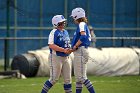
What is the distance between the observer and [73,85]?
47.4 feet

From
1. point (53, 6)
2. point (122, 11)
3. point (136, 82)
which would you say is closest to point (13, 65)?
point (136, 82)

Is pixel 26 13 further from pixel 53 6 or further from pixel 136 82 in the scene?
pixel 136 82

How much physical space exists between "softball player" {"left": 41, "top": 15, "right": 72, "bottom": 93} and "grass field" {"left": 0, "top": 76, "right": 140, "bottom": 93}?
6.87 feet

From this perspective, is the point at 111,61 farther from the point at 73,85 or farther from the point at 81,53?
the point at 81,53

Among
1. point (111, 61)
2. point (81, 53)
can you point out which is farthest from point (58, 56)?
point (111, 61)

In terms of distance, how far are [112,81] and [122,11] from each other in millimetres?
10903

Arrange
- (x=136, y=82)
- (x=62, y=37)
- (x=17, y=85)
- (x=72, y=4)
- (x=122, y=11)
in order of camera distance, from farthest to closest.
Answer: (x=122, y=11)
(x=72, y=4)
(x=136, y=82)
(x=17, y=85)
(x=62, y=37)

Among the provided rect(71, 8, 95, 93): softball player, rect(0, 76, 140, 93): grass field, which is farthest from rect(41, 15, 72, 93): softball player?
rect(0, 76, 140, 93): grass field

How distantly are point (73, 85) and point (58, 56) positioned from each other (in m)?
3.66

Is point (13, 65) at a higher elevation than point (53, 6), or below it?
below

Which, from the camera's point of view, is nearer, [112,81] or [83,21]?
[83,21]

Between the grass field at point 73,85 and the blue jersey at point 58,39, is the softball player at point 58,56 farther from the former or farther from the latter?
the grass field at point 73,85

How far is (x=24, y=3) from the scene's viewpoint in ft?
78.4

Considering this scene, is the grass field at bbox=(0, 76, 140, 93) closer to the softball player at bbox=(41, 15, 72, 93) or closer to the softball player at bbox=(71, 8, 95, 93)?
the softball player at bbox=(41, 15, 72, 93)
